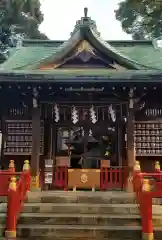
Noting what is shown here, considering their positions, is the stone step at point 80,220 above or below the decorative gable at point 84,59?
below

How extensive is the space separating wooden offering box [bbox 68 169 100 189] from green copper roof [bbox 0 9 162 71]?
4.37m

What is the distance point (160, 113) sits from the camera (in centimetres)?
1277

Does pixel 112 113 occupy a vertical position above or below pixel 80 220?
above

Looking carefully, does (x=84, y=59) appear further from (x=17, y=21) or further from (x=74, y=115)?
(x=17, y=21)

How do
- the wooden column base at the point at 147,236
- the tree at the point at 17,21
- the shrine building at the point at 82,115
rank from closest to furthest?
the wooden column base at the point at 147,236, the shrine building at the point at 82,115, the tree at the point at 17,21

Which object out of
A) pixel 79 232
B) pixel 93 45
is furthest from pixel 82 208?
pixel 93 45

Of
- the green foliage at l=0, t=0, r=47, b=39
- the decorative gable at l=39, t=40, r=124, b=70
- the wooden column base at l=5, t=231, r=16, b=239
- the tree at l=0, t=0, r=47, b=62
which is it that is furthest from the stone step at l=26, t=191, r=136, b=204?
the green foliage at l=0, t=0, r=47, b=39

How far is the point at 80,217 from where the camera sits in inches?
336

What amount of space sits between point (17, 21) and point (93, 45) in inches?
1044

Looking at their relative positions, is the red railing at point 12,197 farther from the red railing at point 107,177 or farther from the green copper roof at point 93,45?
the green copper roof at point 93,45

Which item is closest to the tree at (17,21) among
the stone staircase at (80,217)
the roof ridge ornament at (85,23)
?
the roof ridge ornament at (85,23)

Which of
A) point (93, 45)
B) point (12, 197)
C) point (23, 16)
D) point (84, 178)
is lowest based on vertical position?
point (84, 178)

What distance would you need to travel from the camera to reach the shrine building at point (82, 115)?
12.2 metres

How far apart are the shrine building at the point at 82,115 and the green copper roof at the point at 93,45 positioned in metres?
0.04
